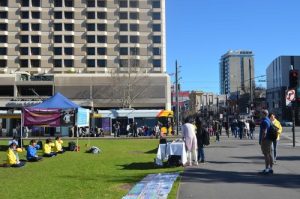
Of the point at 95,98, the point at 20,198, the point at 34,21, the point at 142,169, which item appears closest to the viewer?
the point at 20,198

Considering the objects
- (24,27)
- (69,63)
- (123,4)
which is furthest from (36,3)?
(123,4)

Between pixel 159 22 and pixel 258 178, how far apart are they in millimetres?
88382

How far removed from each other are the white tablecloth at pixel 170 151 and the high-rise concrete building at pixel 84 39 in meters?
74.1

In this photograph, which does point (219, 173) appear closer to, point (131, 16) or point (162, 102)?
point (162, 102)

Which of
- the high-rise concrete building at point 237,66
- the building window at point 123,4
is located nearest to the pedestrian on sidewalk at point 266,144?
the high-rise concrete building at point 237,66

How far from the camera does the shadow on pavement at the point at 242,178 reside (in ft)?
40.9

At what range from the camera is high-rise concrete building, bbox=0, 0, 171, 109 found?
316ft

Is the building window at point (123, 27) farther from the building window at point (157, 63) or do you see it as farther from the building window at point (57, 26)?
the building window at point (57, 26)

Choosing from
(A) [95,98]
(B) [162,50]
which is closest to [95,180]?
(A) [95,98]

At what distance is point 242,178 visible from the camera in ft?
43.9

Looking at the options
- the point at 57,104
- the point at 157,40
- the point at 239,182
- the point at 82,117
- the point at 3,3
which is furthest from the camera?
the point at 157,40

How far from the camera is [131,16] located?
3939 inches

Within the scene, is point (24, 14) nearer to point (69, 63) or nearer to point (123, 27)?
point (69, 63)

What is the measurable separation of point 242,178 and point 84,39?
8856 centimetres
